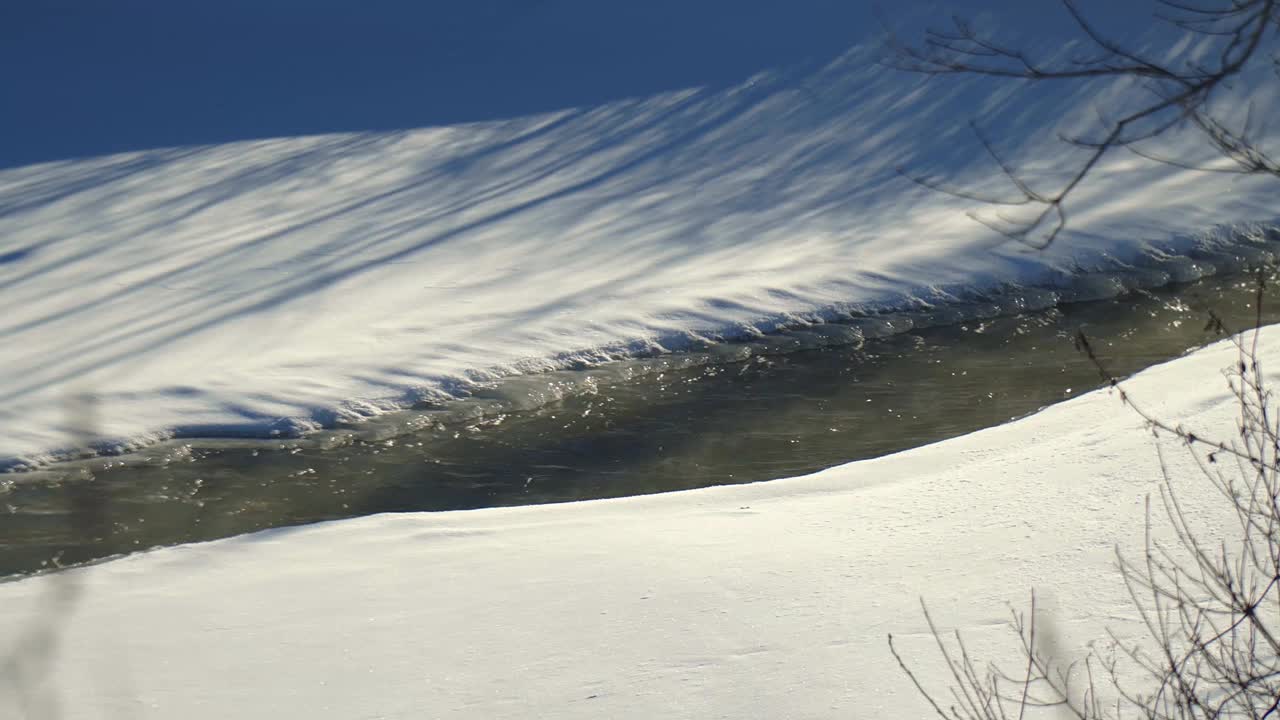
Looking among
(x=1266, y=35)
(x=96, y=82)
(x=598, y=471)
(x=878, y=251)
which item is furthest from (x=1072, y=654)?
(x=96, y=82)

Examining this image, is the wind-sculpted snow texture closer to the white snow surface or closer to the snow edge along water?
the snow edge along water

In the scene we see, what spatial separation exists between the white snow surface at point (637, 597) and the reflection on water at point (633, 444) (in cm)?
51

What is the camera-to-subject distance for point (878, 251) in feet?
29.1

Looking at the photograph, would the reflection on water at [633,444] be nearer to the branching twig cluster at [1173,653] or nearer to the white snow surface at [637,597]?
the white snow surface at [637,597]

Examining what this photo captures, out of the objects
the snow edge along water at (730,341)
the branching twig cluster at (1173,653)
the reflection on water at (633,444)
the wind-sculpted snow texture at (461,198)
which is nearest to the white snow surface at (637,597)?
the branching twig cluster at (1173,653)

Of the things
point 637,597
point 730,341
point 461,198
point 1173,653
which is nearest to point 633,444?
point 730,341

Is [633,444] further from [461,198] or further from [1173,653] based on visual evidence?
[461,198]

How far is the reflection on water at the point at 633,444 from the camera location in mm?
5441

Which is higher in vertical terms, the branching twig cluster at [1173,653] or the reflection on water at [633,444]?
the reflection on water at [633,444]

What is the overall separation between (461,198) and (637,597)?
698cm

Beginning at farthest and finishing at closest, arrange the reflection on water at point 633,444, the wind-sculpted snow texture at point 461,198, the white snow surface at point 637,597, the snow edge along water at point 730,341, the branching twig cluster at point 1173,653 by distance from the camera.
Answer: the wind-sculpted snow texture at point 461,198, the snow edge along water at point 730,341, the reflection on water at point 633,444, the white snow surface at point 637,597, the branching twig cluster at point 1173,653

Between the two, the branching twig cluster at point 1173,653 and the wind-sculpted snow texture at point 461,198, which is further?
the wind-sculpted snow texture at point 461,198

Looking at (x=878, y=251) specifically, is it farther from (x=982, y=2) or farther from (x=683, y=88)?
(x=982, y=2)

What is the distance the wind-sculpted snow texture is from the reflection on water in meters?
0.49
